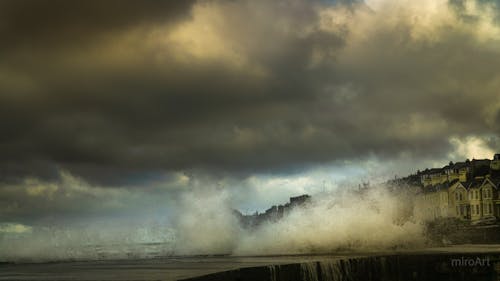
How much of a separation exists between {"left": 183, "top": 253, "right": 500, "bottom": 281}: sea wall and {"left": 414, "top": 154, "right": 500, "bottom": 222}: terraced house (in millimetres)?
64606

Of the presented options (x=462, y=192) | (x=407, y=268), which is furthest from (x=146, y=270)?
(x=462, y=192)

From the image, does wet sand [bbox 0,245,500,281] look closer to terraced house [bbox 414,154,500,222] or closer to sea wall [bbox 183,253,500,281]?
sea wall [bbox 183,253,500,281]

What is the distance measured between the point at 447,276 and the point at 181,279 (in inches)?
651

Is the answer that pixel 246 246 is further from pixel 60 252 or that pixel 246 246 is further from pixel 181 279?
pixel 181 279

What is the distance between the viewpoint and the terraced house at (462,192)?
94625 millimetres

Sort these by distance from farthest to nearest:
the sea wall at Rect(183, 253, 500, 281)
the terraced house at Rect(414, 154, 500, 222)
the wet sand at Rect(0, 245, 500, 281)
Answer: the terraced house at Rect(414, 154, 500, 222) → the sea wall at Rect(183, 253, 500, 281) → the wet sand at Rect(0, 245, 500, 281)

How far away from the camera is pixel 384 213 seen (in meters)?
56.7

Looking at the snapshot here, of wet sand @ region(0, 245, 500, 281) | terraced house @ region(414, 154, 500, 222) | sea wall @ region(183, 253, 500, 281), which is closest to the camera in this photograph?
wet sand @ region(0, 245, 500, 281)

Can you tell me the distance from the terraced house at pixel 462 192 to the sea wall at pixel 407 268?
64.6 m

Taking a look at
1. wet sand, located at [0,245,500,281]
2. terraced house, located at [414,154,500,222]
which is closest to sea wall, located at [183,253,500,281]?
wet sand, located at [0,245,500,281]

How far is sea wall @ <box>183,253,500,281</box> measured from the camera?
2636 cm

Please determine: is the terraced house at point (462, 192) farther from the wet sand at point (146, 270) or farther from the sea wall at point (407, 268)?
the sea wall at point (407, 268)

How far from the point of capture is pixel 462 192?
3944 inches

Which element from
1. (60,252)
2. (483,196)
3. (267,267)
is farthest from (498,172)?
(267,267)
